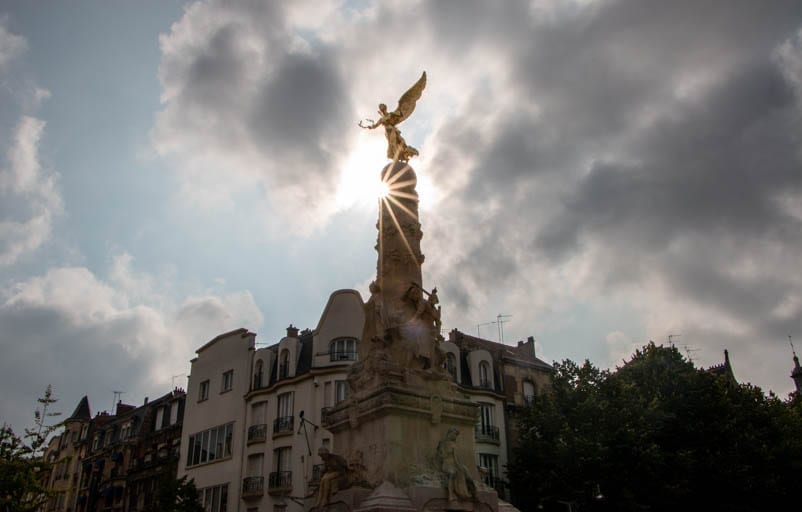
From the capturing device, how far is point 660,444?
89.9 feet

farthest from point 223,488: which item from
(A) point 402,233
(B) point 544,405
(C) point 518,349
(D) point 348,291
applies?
(A) point 402,233

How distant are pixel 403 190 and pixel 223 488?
86.7 ft

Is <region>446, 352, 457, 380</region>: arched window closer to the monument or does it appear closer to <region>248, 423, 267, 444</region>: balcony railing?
<region>248, 423, 267, 444</region>: balcony railing

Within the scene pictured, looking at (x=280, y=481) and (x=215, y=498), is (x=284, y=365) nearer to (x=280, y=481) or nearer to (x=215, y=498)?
(x=280, y=481)

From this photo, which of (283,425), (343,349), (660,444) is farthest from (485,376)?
(660,444)

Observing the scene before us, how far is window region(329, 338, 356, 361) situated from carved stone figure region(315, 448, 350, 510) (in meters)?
21.9

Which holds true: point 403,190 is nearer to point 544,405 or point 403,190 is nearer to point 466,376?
point 544,405

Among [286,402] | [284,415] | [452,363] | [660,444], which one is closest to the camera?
[660,444]

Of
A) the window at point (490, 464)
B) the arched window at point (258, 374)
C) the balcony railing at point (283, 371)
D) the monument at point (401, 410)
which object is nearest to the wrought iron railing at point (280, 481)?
the balcony railing at point (283, 371)

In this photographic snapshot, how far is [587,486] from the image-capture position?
26656 mm

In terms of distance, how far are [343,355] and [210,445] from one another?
35.2 ft

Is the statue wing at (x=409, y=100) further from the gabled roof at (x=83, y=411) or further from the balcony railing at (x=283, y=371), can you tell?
the gabled roof at (x=83, y=411)

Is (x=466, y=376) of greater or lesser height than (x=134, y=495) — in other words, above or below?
above

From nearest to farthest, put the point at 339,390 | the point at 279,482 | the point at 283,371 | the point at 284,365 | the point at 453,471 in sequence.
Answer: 1. the point at 453,471
2. the point at 279,482
3. the point at 339,390
4. the point at 283,371
5. the point at 284,365
